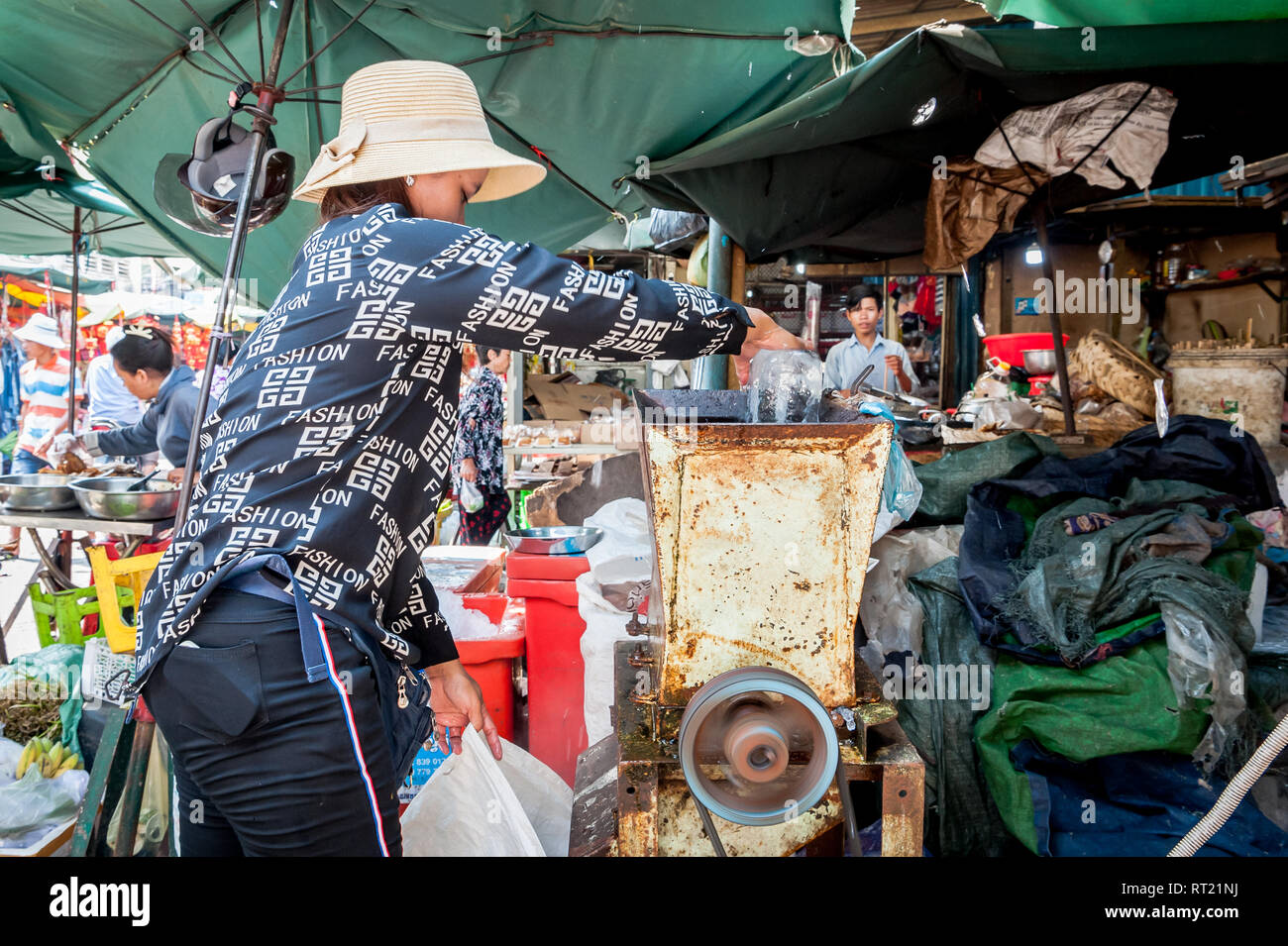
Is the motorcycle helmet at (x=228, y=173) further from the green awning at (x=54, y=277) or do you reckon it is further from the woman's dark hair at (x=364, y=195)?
the green awning at (x=54, y=277)

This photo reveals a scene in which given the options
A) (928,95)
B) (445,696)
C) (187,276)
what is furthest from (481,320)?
(187,276)

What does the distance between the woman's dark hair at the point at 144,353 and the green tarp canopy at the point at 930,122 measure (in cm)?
309

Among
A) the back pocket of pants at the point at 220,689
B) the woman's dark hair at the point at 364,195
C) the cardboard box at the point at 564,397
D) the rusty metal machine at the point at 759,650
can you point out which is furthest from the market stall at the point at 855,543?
the cardboard box at the point at 564,397

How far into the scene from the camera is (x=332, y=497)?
134 cm

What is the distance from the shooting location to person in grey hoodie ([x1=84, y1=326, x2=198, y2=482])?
421 centimetres

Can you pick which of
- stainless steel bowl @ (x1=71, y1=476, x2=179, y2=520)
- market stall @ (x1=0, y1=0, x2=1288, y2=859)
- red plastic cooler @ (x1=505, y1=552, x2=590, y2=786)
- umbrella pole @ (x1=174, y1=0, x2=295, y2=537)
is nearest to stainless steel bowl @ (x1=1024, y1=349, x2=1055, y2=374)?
market stall @ (x1=0, y1=0, x2=1288, y2=859)

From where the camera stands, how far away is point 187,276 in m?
11.8

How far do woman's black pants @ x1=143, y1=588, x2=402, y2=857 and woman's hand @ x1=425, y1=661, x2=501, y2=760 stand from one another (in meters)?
0.50

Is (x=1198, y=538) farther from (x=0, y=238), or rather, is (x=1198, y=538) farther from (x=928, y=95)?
(x=0, y=238)

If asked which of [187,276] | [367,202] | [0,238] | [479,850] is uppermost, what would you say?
[187,276]

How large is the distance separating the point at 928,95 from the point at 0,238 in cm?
689

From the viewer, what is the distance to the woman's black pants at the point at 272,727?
1.26 meters

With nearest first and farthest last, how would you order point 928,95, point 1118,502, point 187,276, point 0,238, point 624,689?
point 624,689
point 1118,502
point 928,95
point 0,238
point 187,276

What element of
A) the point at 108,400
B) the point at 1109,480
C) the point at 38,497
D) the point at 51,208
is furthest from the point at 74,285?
the point at 1109,480
